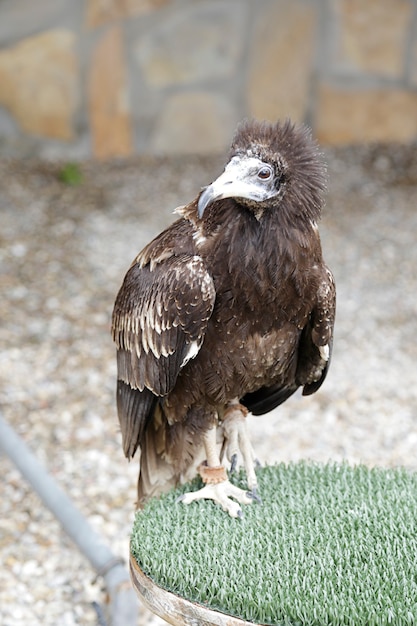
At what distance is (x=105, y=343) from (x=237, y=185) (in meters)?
2.73

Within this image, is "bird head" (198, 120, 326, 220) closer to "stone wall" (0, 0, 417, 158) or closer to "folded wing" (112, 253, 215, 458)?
"folded wing" (112, 253, 215, 458)

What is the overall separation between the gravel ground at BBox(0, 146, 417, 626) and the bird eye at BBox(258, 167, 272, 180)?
197 centimetres

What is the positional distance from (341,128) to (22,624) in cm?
417

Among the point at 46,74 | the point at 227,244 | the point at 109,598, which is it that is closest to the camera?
the point at 227,244

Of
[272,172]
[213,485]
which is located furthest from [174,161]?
[272,172]

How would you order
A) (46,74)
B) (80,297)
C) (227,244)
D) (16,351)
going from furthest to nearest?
(46,74) < (80,297) < (16,351) < (227,244)

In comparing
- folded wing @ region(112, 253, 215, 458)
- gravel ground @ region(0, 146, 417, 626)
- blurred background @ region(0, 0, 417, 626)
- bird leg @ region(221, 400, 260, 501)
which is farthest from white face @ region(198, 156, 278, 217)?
blurred background @ region(0, 0, 417, 626)

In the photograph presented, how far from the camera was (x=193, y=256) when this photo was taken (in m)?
2.13

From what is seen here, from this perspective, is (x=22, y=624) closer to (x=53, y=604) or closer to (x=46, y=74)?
(x=53, y=604)

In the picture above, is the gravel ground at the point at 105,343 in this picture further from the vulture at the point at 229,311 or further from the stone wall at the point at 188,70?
the vulture at the point at 229,311

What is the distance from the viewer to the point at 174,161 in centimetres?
604

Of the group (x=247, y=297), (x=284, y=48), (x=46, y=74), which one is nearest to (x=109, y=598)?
(x=247, y=297)

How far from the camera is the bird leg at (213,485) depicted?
7.80 ft

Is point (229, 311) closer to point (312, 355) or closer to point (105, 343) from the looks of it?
point (312, 355)
